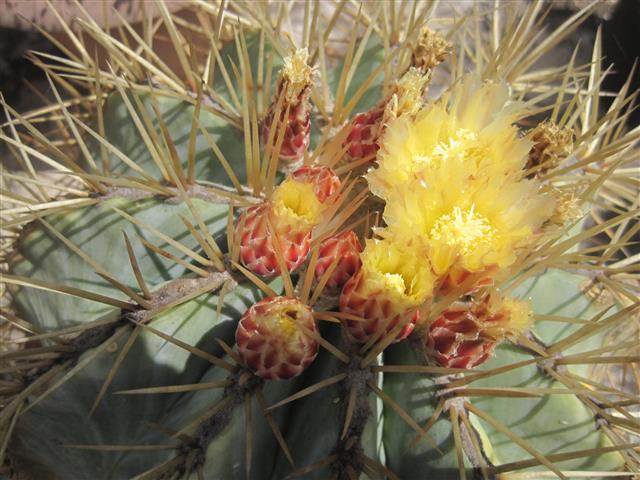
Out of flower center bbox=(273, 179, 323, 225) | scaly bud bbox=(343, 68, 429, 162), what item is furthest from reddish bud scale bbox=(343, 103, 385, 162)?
flower center bbox=(273, 179, 323, 225)

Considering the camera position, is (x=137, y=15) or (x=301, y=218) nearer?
(x=301, y=218)

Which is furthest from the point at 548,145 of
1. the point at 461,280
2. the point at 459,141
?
the point at 461,280

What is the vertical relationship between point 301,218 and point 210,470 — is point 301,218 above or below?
above

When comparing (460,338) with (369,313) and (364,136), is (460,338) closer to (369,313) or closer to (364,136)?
(369,313)

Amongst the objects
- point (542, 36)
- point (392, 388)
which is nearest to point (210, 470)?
point (392, 388)

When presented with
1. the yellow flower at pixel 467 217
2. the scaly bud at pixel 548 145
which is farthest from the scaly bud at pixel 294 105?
the scaly bud at pixel 548 145

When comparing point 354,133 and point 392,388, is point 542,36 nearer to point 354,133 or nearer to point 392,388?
point 354,133

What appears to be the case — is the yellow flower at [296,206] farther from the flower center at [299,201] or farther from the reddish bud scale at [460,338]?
the reddish bud scale at [460,338]
